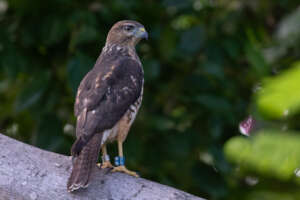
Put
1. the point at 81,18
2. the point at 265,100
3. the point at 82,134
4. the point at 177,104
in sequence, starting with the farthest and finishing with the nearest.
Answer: the point at 177,104
the point at 81,18
the point at 82,134
the point at 265,100

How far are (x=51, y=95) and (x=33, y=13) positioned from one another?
81 centimetres

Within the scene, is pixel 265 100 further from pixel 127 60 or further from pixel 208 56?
pixel 208 56

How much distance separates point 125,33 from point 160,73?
72cm

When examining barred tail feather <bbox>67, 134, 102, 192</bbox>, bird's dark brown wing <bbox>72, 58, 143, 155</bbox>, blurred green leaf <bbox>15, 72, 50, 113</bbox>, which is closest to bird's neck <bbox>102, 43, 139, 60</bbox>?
bird's dark brown wing <bbox>72, 58, 143, 155</bbox>

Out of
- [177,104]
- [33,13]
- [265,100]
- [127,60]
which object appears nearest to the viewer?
[265,100]

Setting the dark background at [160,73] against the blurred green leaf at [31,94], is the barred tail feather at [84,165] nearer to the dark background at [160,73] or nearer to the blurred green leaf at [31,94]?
the dark background at [160,73]

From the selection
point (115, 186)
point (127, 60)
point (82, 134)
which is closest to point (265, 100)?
point (115, 186)

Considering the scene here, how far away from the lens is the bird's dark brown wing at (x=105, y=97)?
3.24 m

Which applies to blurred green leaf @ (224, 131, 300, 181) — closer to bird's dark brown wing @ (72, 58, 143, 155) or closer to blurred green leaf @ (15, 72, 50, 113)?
bird's dark brown wing @ (72, 58, 143, 155)

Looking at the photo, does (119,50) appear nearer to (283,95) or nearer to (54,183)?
(54,183)

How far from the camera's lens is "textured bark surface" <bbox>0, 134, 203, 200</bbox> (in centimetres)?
279

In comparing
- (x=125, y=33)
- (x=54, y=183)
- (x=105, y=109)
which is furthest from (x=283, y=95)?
(x=125, y=33)

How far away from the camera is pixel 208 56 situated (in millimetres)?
4797

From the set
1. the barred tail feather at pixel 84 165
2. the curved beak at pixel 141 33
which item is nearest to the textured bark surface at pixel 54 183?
the barred tail feather at pixel 84 165
